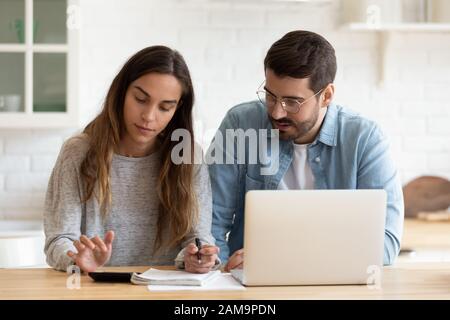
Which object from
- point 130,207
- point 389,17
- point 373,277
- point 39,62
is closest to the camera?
point 373,277

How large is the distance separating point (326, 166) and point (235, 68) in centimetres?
145

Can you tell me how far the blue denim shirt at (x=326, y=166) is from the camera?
2.63 metres

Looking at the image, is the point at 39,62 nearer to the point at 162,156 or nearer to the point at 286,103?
the point at 162,156

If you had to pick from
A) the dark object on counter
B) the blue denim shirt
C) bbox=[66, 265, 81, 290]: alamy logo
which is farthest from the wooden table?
the dark object on counter

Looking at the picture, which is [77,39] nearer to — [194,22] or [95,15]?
[95,15]

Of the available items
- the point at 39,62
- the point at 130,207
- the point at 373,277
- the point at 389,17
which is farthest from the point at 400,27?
the point at 373,277

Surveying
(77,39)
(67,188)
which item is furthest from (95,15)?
(67,188)

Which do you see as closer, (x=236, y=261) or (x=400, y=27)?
(x=236, y=261)

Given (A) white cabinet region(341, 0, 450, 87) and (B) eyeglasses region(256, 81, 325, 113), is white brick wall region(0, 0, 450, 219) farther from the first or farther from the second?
(B) eyeglasses region(256, 81, 325, 113)

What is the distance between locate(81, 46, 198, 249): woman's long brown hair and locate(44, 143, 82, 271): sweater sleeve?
0.06 metres

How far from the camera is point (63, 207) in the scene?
2.30 meters

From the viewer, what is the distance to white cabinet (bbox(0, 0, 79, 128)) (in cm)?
371

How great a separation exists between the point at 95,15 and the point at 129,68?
154 centimetres

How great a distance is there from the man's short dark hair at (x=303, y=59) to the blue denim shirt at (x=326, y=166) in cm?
13
